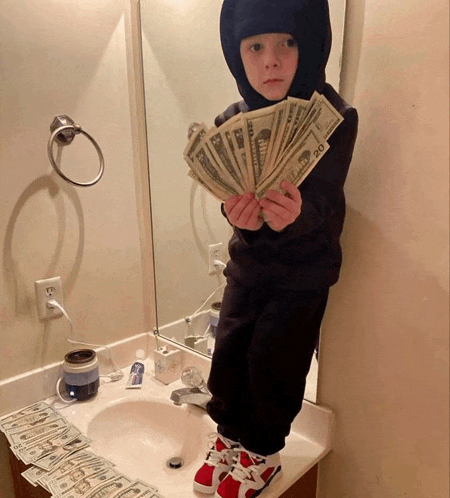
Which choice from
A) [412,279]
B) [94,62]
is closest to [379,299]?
[412,279]

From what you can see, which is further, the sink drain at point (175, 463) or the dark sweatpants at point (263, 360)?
the sink drain at point (175, 463)

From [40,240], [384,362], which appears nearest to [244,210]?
[384,362]

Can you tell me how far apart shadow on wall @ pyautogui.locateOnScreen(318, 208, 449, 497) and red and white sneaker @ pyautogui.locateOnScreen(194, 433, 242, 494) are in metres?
0.23

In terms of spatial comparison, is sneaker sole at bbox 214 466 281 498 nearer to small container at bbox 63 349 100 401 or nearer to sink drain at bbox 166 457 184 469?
sink drain at bbox 166 457 184 469

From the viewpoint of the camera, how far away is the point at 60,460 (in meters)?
0.89

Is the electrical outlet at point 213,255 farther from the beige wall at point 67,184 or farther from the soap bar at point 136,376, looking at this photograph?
the soap bar at point 136,376

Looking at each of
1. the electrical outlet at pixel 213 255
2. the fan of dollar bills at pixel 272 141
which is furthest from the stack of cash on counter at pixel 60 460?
the fan of dollar bills at pixel 272 141

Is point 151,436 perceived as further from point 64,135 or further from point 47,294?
point 64,135

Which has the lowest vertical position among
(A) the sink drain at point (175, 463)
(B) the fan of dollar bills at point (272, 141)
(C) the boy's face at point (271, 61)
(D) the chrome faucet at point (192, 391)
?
(A) the sink drain at point (175, 463)

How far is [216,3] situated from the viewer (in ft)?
3.33

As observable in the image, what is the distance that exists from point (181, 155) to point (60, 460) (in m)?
0.81

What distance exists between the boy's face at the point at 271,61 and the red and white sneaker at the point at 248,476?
0.67 m

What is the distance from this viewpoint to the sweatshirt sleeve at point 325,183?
2.30ft

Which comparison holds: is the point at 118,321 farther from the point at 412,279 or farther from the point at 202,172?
the point at 412,279
